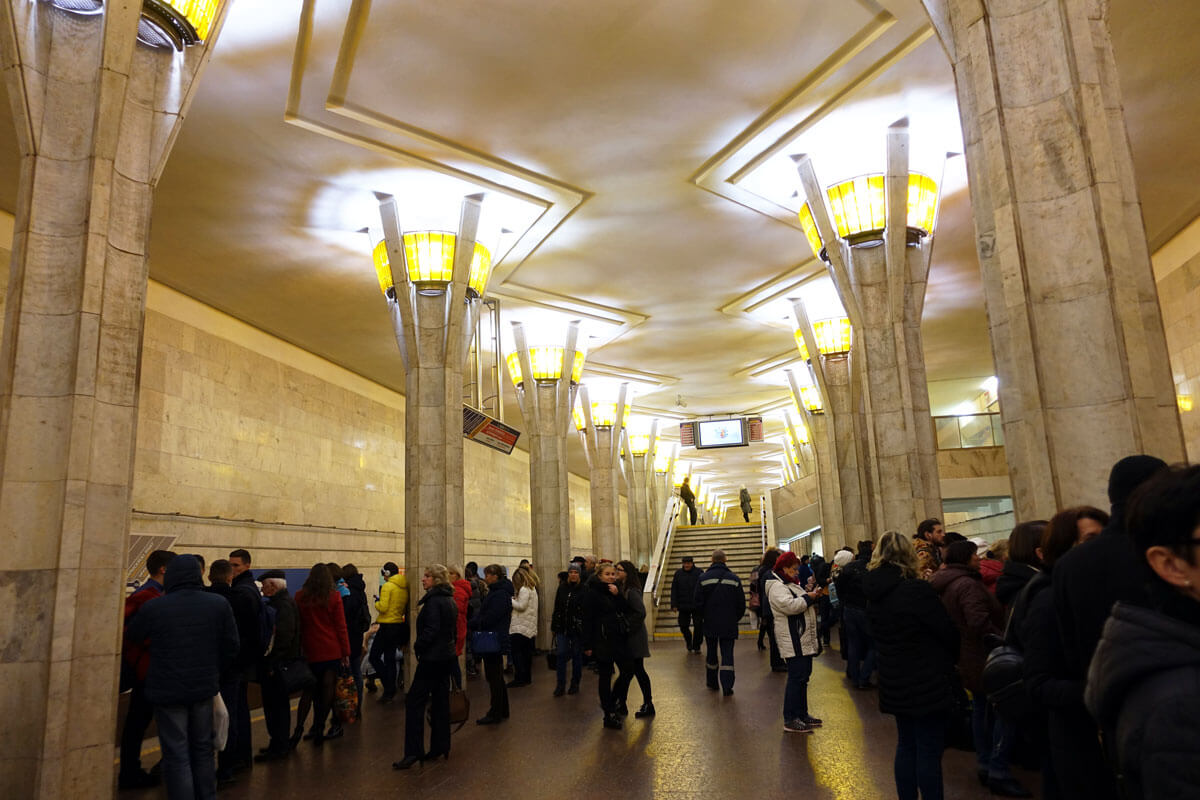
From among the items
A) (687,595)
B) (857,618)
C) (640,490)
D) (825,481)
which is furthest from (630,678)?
(640,490)

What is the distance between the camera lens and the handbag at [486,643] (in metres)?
8.57

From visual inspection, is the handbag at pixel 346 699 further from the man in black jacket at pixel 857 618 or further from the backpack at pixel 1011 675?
the backpack at pixel 1011 675

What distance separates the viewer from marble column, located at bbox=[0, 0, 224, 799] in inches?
199

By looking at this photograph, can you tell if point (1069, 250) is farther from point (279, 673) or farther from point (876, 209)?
point (876, 209)

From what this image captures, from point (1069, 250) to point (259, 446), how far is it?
1534cm

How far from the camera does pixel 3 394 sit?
5281 millimetres

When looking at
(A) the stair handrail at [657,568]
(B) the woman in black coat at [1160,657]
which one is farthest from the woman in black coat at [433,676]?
(A) the stair handrail at [657,568]

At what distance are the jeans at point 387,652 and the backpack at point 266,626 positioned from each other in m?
1.71

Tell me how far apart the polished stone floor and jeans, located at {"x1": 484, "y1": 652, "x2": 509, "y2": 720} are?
0.70ft

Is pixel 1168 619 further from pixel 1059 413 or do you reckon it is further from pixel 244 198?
pixel 244 198

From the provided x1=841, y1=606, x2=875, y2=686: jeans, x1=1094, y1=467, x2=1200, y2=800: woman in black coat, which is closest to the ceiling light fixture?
x1=841, y1=606, x2=875, y2=686: jeans

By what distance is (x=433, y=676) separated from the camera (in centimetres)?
671

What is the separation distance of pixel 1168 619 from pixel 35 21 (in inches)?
265

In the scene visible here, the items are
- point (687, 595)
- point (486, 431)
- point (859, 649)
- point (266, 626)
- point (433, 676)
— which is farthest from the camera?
point (687, 595)
